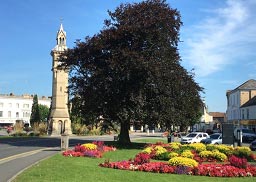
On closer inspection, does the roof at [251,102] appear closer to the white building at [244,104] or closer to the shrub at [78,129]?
the white building at [244,104]

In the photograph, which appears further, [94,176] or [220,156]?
[220,156]

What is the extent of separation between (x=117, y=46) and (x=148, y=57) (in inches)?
109

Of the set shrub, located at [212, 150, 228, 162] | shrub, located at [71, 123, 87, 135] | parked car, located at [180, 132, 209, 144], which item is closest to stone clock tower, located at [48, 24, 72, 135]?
shrub, located at [71, 123, 87, 135]

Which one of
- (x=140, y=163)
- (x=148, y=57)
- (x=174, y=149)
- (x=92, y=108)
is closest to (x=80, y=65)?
(x=92, y=108)

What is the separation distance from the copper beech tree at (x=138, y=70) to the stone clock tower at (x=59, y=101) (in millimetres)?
32695

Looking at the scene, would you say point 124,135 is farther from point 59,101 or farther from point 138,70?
point 59,101

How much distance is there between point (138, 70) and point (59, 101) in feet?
130

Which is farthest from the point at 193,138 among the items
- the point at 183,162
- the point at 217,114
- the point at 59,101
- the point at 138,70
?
the point at 217,114

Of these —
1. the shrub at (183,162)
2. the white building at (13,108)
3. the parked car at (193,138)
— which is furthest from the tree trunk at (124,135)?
the white building at (13,108)

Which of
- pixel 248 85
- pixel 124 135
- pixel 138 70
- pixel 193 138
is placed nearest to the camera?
pixel 138 70

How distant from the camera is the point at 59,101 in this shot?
6644cm

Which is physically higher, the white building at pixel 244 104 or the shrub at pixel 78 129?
the white building at pixel 244 104

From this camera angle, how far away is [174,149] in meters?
23.0

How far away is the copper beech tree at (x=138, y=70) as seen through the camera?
29156mm
